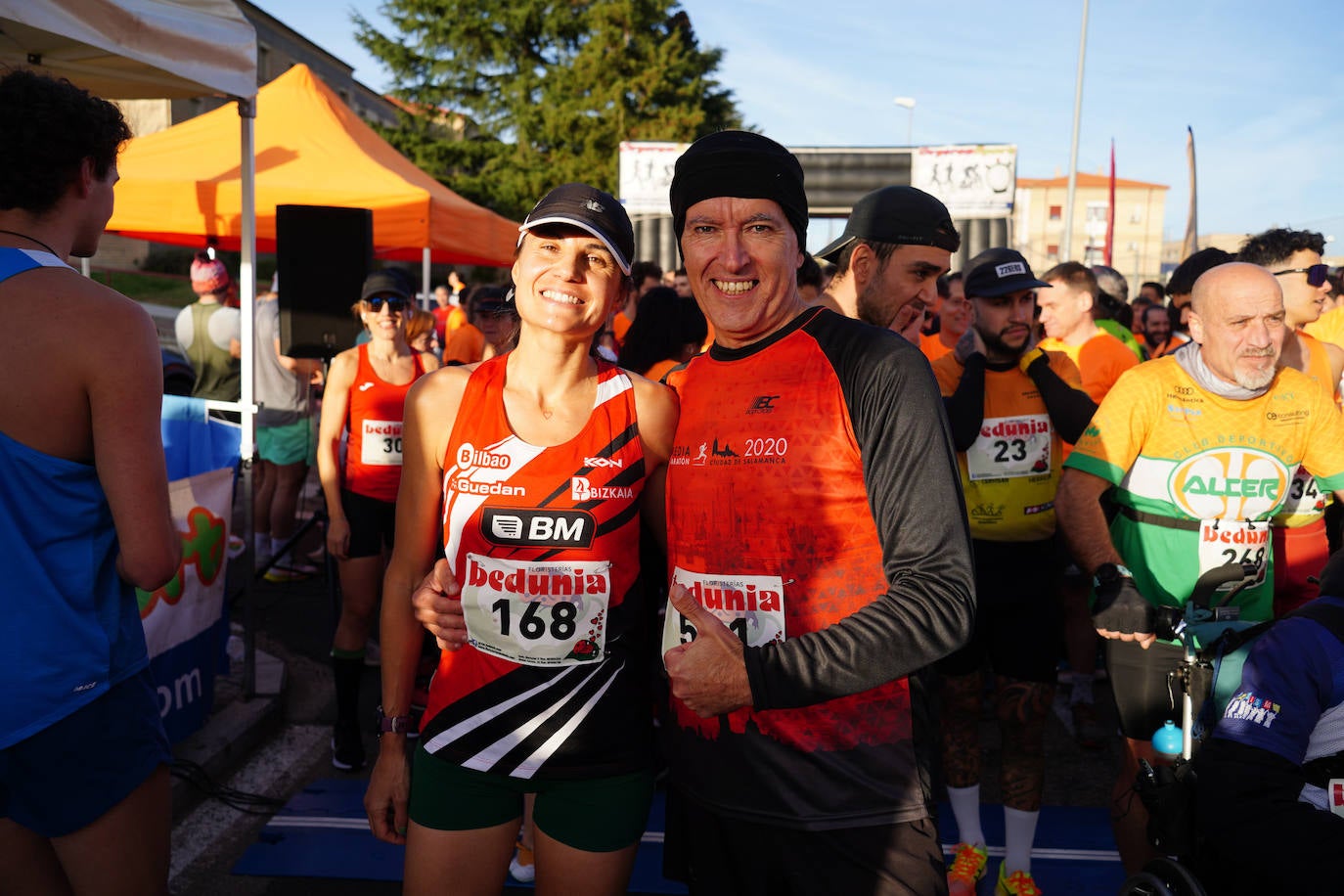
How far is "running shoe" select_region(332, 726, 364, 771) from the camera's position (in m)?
4.44

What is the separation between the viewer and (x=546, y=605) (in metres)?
2.13

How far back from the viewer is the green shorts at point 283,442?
771 cm

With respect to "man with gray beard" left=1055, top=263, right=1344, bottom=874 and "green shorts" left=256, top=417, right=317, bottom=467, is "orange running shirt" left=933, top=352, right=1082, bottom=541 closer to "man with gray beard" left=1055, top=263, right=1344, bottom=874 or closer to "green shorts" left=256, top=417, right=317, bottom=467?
"man with gray beard" left=1055, top=263, right=1344, bottom=874

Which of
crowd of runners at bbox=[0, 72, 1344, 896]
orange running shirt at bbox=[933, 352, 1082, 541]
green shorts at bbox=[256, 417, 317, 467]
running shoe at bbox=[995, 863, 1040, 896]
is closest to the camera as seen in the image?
crowd of runners at bbox=[0, 72, 1344, 896]

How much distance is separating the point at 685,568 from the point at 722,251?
66 centimetres

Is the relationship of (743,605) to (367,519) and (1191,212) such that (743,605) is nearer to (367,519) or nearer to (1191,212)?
(367,519)

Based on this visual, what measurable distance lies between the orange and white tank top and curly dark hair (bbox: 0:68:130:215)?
2805mm

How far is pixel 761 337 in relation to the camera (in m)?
2.03

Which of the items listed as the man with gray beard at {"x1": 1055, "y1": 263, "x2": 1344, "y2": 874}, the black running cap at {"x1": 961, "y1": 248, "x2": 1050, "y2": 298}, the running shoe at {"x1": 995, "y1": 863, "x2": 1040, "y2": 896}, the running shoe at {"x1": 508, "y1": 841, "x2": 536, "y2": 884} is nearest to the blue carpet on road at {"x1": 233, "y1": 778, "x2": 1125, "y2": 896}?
the running shoe at {"x1": 508, "y1": 841, "x2": 536, "y2": 884}

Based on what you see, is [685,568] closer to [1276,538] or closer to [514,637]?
[514,637]

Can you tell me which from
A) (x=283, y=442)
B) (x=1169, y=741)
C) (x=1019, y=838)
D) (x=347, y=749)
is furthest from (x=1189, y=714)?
(x=283, y=442)

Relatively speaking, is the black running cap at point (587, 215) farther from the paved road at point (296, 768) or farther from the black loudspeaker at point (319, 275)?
the black loudspeaker at point (319, 275)

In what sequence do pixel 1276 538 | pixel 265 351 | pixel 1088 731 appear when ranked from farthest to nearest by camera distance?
pixel 265 351, pixel 1088 731, pixel 1276 538

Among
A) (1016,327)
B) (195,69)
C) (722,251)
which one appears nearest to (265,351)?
(195,69)
